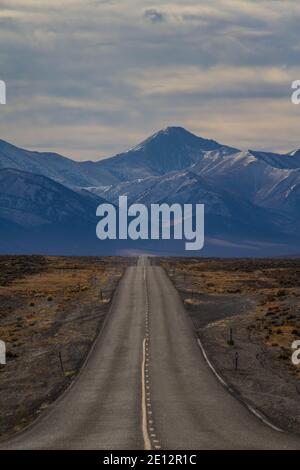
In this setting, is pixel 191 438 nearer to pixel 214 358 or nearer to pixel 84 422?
pixel 84 422

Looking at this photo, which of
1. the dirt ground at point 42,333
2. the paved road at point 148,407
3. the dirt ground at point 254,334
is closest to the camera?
the paved road at point 148,407

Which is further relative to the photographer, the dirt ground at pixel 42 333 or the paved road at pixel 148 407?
the dirt ground at pixel 42 333

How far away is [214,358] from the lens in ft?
174

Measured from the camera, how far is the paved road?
1225 inches

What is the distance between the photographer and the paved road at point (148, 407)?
3111 cm

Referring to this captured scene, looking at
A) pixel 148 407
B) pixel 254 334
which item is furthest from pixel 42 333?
pixel 148 407

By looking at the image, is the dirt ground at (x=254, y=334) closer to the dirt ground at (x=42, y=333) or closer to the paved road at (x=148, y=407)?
the paved road at (x=148, y=407)

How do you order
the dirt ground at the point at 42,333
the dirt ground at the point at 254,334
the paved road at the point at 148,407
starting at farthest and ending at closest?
1. the dirt ground at the point at 42,333
2. the dirt ground at the point at 254,334
3. the paved road at the point at 148,407

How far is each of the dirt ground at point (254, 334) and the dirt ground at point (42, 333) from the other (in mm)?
9939

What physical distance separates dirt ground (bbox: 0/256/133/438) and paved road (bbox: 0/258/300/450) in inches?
53.5

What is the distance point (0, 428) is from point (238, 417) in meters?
11.3

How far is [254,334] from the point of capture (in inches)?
2539

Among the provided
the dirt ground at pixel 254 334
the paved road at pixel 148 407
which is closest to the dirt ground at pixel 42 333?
the paved road at pixel 148 407
